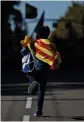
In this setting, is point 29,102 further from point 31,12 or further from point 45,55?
point 31,12

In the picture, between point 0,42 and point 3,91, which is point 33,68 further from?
point 0,42

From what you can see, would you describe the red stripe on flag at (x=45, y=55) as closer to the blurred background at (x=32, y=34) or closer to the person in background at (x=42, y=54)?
the person in background at (x=42, y=54)

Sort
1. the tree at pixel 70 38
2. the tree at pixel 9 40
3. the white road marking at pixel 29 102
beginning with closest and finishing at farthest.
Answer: the white road marking at pixel 29 102
the tree at pixel 9 40
the tree at pixel 70 38

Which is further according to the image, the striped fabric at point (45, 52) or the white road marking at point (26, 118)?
the striped fabric at point (45, 52)

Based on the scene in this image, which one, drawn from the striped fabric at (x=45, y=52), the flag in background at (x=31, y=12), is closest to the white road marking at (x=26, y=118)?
the striped fabric at (x=45, y=52)

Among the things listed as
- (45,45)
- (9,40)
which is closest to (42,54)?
(45,45)

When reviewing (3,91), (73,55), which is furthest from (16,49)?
(3,91)

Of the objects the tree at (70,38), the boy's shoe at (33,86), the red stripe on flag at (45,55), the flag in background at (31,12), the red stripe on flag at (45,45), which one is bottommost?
the tree at (70,38)

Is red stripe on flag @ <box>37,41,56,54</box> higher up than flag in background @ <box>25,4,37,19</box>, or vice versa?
Answer: red stripe on flag @ <box>37,41,56,54</box>

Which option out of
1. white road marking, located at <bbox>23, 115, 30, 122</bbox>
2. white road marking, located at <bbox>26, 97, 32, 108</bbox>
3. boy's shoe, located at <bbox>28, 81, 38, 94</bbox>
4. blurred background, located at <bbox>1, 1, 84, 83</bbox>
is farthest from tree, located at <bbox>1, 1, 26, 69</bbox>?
boy's shoe, located at <bbox>28, 81, 38, 94</bbox>

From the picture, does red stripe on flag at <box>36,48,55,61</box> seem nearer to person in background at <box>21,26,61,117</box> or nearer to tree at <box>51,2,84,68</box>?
person in background at <box>21,26,61,117</box>

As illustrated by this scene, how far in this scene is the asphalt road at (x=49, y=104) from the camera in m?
10.8

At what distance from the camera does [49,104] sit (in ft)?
41.9

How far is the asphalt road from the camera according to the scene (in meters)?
10.8
